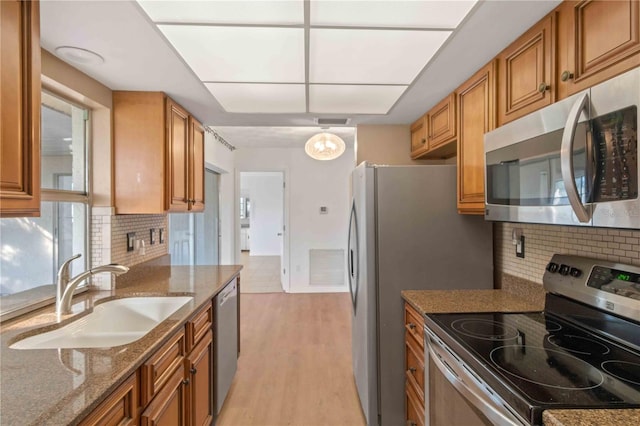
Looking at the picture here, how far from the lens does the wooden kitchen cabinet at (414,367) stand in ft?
5.63

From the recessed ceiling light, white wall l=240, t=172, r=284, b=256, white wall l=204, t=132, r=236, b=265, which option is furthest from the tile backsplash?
white wall l=240, t=172, r=284, b=256

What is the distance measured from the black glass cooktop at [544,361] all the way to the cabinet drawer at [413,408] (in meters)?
0.59

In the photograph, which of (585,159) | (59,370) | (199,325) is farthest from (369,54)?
(59,370)

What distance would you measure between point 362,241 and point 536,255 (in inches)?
37.9

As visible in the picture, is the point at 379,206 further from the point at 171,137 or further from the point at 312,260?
the point at 312,260

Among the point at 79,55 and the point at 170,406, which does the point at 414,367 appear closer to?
the point at 170,406

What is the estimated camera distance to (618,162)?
36.0 inches

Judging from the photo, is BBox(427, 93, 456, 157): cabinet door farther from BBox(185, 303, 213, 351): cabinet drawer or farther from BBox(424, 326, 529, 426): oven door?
BBox(185, 303, 213, 351): cabinet drawer

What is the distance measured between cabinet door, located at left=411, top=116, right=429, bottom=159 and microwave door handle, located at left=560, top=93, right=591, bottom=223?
1.65 metres

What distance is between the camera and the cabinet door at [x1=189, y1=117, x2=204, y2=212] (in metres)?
2.74

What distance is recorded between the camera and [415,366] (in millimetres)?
1818

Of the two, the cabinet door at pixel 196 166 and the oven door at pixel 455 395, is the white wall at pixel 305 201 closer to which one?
the cabinet door at pixel 196 166

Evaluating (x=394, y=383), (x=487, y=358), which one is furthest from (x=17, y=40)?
(x=394, y=383)

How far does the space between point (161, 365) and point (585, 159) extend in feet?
5.56
